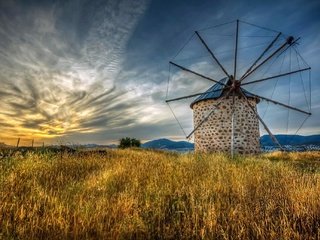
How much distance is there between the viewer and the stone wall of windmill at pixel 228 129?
2283cm

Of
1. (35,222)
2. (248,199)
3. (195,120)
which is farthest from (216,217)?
(195,120)

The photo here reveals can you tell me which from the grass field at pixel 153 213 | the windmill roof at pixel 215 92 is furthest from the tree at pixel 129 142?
the grass field at pixel 153 213

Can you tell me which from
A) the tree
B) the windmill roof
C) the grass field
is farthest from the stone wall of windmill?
the grass field

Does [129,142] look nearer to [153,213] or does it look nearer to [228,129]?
[228,129]

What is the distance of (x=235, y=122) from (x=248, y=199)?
62.7ft

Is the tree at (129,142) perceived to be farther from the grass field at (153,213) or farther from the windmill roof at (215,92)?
the grass field at (153,213)

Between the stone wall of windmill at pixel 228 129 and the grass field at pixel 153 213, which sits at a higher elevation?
the stone wall of windmill at pixel 228 129

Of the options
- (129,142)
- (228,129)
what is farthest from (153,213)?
(129,142)

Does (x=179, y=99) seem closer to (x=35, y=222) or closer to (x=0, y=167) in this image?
(x=0, y=167)

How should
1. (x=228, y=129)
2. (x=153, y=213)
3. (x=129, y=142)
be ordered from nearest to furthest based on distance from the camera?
(x=153, y=213) → (x=228, y=129) → (x=129, y=142)

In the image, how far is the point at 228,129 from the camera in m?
22.8

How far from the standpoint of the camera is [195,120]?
2558 centimetres

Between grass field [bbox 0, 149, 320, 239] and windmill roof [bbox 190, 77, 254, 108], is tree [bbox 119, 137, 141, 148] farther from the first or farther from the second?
grass field [bbox 0, 149, 320, 239]

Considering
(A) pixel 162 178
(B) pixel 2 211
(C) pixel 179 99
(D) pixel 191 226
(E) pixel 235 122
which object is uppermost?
(C) pixel 179 99
